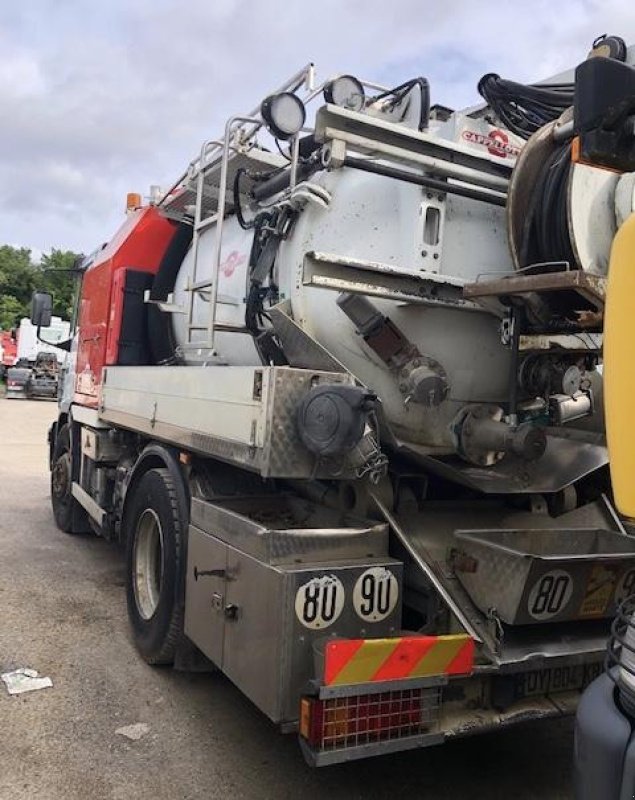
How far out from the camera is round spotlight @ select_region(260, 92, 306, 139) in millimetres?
3592

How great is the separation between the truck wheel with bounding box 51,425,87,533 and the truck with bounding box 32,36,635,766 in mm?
3337

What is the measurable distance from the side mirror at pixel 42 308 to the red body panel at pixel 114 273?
1484 mm

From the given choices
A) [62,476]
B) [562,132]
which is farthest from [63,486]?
[562,132]

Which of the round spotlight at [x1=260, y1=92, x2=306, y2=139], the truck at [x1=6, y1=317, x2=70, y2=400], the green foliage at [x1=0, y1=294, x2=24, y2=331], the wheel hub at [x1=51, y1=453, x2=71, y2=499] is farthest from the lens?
the green foliage at [x1=0, y1=294, x2=24, y2=331]

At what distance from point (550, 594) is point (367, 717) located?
85cm

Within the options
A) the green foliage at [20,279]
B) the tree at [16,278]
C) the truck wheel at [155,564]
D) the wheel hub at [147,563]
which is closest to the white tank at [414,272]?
the truck wheel at [155,564]

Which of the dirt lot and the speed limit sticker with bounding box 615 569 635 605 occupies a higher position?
the speed limit sticker with bounding box 615 569 635 605

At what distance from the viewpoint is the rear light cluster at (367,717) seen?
2510mm

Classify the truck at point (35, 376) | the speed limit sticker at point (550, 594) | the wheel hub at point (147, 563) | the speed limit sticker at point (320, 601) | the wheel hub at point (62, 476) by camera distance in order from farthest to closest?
1. the truck at point (35, 376)
2. the wheel hub at point (62, 476)
3. the wheel hub at point (147, 563)
4. the speed limit sticker at point (550, 594)
5. the speed limit sticker at point (320, 601)

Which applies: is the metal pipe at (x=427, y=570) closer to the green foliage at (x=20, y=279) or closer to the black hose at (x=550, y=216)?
the black hose at (x=550, y=216)

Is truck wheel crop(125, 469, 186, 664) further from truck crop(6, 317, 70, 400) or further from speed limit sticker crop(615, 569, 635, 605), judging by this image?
truck crop(6, 317, 70, 400)

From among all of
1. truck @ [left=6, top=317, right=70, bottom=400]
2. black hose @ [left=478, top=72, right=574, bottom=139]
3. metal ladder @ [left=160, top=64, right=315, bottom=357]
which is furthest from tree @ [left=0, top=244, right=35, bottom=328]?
black hose @ [left=478, top=72, right=574, bottom=139]

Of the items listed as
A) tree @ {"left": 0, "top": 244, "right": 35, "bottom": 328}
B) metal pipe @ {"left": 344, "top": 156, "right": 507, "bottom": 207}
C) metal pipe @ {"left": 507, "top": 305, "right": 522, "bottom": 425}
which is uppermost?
tree @ {"left": 0, "top": 244, "right": 35, "bottom": 328}

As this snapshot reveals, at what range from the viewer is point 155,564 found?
448 cm
